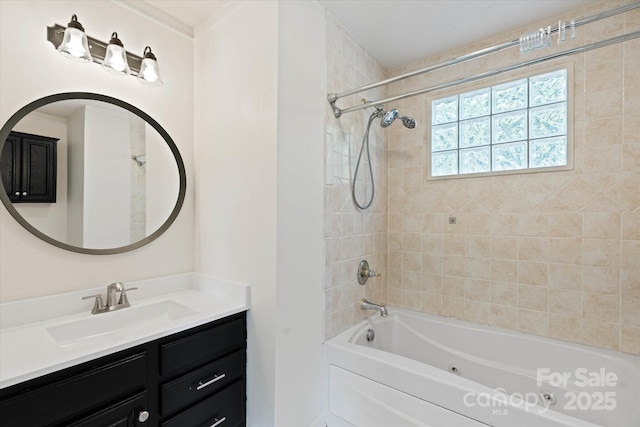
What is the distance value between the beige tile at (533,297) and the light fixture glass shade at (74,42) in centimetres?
291

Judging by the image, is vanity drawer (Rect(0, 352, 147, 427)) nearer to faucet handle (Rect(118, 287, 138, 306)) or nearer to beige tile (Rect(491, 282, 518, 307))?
faucet handle (Rect(118, 287, 138, 306))

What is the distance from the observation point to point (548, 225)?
1.84m

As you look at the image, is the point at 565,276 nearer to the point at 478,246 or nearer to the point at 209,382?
the point at 478,246

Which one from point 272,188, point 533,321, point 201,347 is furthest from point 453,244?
point 201,347

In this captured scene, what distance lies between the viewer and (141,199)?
1.75m

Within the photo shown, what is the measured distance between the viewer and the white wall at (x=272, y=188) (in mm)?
1517

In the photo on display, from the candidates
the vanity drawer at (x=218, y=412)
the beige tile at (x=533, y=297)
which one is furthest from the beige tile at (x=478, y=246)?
the vanity drawer at (x=218, y=412)

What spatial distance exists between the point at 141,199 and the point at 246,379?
4.03ft

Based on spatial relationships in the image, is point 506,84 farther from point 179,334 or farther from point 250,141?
point 179,334

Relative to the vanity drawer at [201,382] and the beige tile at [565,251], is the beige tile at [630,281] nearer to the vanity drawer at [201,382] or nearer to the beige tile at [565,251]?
the beige tile at [565,251]

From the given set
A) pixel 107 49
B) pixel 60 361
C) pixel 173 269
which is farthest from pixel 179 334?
pixel 107 49

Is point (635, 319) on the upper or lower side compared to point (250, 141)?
lower

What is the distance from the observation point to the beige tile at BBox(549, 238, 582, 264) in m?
1.75

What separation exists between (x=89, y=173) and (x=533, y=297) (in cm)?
279
